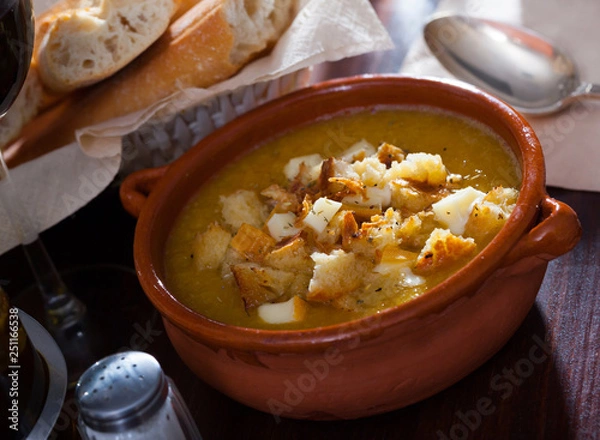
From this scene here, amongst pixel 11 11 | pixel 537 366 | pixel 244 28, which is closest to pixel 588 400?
pixel 537 366

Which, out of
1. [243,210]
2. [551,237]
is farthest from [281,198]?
[551,237]

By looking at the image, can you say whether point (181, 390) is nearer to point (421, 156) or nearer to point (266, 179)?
point (266, 179)

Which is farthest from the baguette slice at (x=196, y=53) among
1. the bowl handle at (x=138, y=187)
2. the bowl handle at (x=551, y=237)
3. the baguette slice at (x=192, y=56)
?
the bowl handle at (x=551, y=237)

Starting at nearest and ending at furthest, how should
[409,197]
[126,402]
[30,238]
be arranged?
[126,402]
[409,197]
[30,238]

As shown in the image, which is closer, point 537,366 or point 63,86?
point 537,366

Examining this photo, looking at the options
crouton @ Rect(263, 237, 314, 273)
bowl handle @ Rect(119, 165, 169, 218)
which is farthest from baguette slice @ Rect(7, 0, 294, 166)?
crouton @ Rect(263, 237, 314, 273)

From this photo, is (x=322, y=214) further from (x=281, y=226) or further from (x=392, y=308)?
(x=392, y=308)

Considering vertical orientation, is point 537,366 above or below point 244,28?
below
